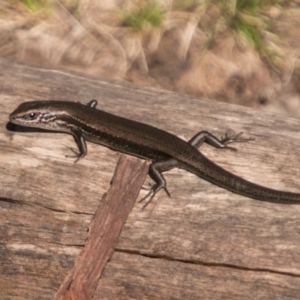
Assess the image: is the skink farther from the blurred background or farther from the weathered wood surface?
the blurred background

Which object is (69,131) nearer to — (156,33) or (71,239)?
(71,239)

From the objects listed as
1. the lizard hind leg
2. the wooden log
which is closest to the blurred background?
the lizard hind leg

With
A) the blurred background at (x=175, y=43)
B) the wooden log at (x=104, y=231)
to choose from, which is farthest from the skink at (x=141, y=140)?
the blurred background at (x=175, y=43)

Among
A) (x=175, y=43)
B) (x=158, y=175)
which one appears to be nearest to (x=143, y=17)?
(x=175, y=43)

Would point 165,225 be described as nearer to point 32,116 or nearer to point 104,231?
point 104,231

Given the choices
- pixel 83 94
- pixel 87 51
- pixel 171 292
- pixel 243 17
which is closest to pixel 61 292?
pixel 171 292

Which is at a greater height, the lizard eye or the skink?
the lizard eye
